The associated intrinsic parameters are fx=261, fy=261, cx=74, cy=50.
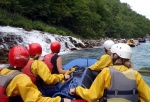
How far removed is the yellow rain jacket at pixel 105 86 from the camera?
3.18 meters

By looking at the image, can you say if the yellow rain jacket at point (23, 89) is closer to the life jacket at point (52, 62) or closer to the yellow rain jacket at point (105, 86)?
the yellow rain jacket at point (105, 86)

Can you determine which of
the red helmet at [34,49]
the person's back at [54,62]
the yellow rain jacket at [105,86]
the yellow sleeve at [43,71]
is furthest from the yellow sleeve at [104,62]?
the yellow rain jacket at [105,86]

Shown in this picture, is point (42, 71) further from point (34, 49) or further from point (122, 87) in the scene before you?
point (122, 87)

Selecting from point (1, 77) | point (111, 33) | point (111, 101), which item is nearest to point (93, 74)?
point (111, 101)

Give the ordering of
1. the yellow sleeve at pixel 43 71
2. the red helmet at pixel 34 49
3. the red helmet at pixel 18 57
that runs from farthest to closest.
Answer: the red helmet at pixel 34 49, the yellow sleeve at pixel 43 71, the red helmet at pixel 18 57

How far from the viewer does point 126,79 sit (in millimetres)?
3254

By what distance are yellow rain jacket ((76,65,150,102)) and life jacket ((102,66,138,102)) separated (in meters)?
0.05

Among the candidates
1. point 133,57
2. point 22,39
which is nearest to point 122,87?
point 133,57

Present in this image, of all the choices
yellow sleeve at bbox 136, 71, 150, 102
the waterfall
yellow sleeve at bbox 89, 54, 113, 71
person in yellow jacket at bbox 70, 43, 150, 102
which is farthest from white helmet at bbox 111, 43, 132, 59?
the waterfall

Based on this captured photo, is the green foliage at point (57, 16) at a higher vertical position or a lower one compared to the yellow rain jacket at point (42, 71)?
higher

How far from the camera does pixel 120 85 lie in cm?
323

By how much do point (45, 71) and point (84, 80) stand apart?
1.47m

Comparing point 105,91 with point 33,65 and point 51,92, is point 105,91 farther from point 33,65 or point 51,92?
point 51,92

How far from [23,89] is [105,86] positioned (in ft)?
3.34
